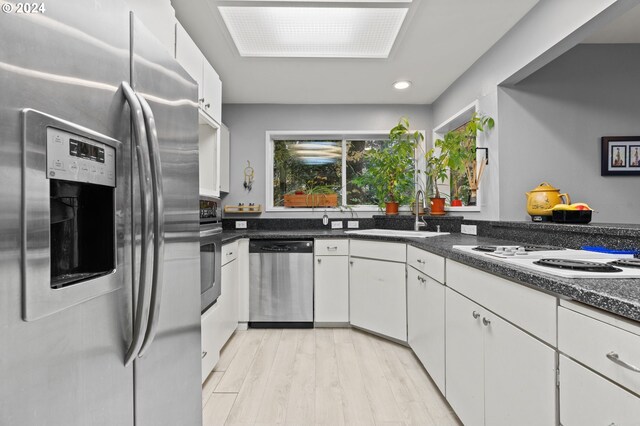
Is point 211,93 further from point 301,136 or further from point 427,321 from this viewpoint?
point 427,321

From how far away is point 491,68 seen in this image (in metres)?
2.47

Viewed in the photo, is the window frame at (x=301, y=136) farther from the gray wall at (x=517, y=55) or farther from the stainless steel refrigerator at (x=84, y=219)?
the stainless steel refrigerator at (x=84, y=219)

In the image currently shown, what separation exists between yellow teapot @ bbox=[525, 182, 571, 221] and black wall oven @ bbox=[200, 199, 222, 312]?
6.72 feet

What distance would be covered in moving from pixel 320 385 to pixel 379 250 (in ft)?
3.78

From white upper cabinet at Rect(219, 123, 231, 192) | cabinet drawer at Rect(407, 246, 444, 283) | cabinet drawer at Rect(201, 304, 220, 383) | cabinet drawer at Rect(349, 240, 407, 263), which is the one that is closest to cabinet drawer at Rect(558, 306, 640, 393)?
cabinet drawer at Rect(407, 246, 444, 283)

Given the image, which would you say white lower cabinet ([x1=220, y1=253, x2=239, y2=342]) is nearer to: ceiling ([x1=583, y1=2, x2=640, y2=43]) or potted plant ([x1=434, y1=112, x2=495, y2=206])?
potted plant ([x1=434, y1=112, x2=495, y2=206])

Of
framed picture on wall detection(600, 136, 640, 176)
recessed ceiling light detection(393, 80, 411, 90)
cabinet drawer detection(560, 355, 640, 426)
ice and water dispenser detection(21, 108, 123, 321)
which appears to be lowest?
cabinet drawer detection(560, 355, 640, 426)

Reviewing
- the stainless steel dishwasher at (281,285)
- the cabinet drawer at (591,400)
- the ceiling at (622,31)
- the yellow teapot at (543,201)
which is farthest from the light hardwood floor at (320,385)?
the ceiling at (622,31)

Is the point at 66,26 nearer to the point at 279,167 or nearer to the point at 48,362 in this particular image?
the point at 48,362

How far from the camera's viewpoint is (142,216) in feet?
2.42

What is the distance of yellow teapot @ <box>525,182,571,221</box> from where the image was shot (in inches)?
80.4

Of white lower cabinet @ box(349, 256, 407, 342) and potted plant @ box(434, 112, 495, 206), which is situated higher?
potted plant @ box(434, 112, 495, 206)

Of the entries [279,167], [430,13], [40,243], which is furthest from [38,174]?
[279,167]

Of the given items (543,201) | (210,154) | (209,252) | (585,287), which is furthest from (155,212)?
(543,201)
